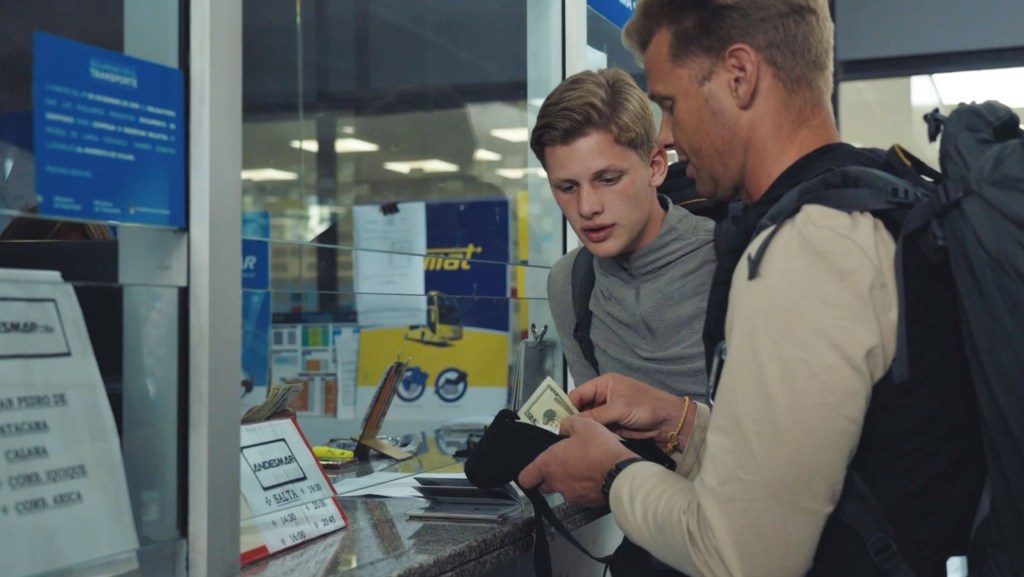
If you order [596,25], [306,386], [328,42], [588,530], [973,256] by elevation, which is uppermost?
[328,42]

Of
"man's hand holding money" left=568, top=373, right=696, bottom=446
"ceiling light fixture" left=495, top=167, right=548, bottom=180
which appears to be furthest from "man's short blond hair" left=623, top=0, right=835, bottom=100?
"ceiling light fixture" left=495, top=167, right=548, bottom=180

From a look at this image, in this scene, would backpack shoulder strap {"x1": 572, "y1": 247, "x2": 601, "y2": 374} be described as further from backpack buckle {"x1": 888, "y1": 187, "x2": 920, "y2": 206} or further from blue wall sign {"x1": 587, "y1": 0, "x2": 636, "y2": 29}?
blue wall sign {"x1": 587, "y1": 0, "x2": 636, "y2": 29}

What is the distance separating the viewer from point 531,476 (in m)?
1.86

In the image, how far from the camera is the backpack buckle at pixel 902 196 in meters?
1.27

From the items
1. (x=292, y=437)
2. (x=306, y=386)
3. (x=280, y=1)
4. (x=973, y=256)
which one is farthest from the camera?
(x=280, y=1)

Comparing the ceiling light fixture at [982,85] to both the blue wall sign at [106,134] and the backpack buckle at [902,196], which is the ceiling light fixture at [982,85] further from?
the blue wall sign at [106,134]

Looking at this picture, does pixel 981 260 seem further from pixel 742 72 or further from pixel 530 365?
pixel 530 365

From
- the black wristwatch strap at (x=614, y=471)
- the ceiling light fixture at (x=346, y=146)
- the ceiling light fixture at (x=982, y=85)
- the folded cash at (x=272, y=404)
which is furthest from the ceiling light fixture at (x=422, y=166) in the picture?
the ceiling light fixture at (x=982, y=85)

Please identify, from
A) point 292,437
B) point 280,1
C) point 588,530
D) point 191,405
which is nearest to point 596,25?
point 280,1

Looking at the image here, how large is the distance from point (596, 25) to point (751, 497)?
242 centimetres

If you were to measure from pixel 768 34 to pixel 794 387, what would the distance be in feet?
1.60

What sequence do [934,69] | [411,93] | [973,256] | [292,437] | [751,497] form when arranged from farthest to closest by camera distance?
[934,69], [411,93], [292,437], [751,497], [973,256]

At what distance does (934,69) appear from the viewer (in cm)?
716

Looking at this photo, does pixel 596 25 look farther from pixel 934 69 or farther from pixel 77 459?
pixel 934 69
